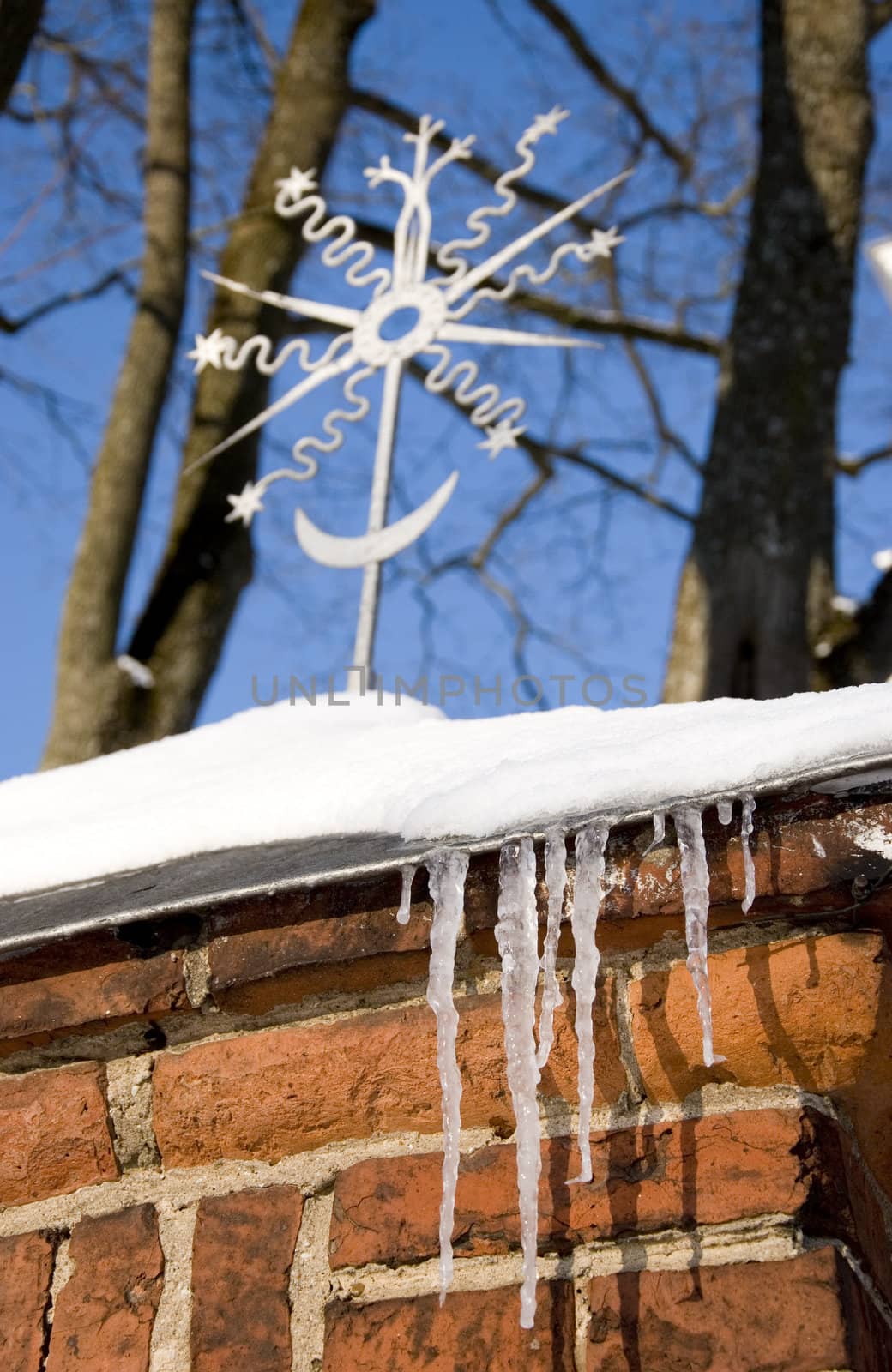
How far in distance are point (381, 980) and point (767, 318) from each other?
273 centimetres

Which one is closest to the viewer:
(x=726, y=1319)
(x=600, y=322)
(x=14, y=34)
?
(x=726, y=1319)

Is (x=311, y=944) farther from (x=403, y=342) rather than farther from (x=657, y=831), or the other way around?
(x=403, y=342)

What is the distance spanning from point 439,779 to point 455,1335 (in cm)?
38

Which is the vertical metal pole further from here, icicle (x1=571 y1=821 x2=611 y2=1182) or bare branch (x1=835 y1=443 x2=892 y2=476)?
bare branch (x1=835 y1=443 x2=892 y2=476)

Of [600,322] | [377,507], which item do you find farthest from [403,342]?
[600,322]

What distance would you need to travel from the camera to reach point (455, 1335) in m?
0.93

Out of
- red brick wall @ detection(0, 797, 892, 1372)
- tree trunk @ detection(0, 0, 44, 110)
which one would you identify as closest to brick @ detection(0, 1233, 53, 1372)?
red brick wall @ detection(0, 797, 892, 1372)

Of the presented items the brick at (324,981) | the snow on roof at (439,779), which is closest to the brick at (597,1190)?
the brick at (324,981)

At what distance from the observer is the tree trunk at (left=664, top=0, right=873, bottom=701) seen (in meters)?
3.12

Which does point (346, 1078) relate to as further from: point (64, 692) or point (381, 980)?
point (64, 692)

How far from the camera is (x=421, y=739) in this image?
1.21 meters

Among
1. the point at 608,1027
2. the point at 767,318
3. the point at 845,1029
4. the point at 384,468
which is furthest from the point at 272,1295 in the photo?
the point at 767,318

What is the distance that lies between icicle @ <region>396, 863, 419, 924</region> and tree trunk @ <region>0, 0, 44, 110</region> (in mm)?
2642

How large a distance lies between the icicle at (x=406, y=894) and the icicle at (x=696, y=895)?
19 cm
